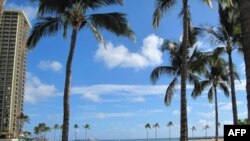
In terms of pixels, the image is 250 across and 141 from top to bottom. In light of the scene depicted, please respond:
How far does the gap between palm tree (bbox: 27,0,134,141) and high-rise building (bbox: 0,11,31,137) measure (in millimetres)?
3628

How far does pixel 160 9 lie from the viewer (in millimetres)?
19172

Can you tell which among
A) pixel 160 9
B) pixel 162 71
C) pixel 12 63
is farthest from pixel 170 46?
pixel 12 63

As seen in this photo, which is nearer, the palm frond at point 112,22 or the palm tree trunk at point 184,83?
the palm frond at point 112,22

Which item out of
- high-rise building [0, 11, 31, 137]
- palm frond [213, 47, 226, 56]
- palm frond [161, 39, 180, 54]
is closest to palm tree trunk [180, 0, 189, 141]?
palm frond [213, 47, 226, 56]

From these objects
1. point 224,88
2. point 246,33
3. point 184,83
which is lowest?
point 246,33

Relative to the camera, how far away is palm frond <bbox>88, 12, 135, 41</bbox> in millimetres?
16906

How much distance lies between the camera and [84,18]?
17016mm

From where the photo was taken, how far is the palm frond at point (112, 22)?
55.5 feet

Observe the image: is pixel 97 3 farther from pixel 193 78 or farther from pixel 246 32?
pixel 193 78

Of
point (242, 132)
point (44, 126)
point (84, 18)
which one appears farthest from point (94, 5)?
point (44, 126)

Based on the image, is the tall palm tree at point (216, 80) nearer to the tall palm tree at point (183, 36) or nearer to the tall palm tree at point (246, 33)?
the tall palm tree at point (183, 36)

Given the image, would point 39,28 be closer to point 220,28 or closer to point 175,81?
point 220,28

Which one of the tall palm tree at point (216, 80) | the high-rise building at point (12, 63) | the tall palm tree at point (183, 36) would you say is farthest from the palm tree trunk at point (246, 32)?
the tall palm tree at point (216, 80)

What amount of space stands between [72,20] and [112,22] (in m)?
1.65
